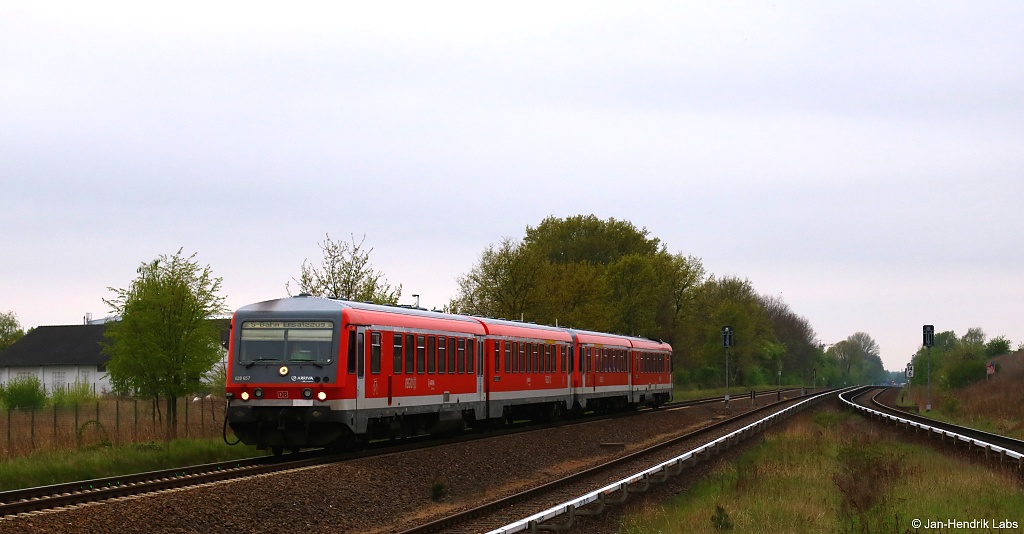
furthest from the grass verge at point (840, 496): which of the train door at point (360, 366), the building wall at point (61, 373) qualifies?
the building wall at point (61, 373)

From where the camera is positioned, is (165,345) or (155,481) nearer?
(155,481)

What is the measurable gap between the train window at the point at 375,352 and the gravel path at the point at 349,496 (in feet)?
6.60

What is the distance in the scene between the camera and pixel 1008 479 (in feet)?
65.3

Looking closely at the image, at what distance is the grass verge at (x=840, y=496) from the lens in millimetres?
15820

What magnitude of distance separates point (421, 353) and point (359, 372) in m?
3.60

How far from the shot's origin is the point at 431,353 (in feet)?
92.1

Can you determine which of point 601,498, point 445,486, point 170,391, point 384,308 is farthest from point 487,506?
point 170,391

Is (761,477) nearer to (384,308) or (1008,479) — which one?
(1008,479)

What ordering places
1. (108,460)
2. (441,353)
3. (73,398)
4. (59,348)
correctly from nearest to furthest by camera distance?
(108,460)
(441,353)
(73,398)
(59,348)

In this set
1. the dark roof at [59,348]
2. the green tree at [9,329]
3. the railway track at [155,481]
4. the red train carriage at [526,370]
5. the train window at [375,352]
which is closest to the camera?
the railway track at [155,481]

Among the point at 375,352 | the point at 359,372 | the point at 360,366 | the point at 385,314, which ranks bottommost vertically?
the point at 359,372

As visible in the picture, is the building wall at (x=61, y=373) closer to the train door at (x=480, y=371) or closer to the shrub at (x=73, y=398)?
the shrub at (x=73, y=398)

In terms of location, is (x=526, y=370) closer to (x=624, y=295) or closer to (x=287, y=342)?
(x=287, y=342)

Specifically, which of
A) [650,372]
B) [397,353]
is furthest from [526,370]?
[650,372]
